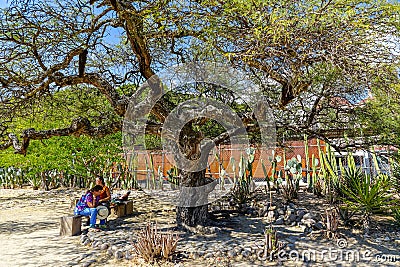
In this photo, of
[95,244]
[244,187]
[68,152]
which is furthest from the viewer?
[68,152]

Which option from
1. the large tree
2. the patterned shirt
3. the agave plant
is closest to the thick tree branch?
the large tree

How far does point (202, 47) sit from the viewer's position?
4.90m

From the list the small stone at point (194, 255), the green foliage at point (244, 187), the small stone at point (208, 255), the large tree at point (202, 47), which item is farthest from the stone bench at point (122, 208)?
the small stone at point (208, 255)

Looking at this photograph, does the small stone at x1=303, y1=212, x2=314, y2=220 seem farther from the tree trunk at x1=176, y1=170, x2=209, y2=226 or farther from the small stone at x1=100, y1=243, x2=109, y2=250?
the small stone at x1=100, y1=243, x2=109, y2=250

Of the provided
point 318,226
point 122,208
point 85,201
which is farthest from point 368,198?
point 85,201

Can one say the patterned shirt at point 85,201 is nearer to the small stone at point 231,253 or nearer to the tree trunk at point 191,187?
the tree trunk at point 191,187

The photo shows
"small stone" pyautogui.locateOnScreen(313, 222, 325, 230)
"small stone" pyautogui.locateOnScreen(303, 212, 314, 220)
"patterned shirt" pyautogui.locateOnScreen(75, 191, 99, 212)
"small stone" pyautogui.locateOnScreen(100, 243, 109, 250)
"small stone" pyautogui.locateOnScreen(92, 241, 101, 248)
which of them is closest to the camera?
"small stone" pyautogui.locateOnScreen(100, 243, 109, 250)

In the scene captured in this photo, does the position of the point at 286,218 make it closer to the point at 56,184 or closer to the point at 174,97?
the point at 174,97

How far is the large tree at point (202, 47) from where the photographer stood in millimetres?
3102

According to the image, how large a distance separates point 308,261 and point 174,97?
3800 millimetres

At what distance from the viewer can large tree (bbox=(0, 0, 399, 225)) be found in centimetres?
310

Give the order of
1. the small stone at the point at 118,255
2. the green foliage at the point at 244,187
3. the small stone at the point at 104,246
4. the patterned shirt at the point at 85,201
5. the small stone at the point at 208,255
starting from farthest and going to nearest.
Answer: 1. the green foliage at the point at 244,187
2. the patterned shirt at the point at 85,201
3. the small stone at the point at 104,246
4. the small stone at the point at 118,255
5. the small stone at the point at 208,255

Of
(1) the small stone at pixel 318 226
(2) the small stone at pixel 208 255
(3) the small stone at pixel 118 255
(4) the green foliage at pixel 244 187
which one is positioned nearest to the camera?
(2) the small stone at pixel 208 255

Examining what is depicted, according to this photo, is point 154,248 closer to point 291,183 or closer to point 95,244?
point 95,244
